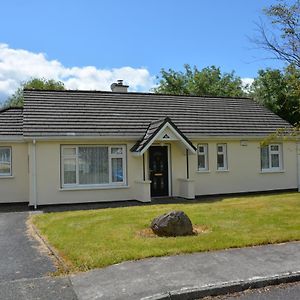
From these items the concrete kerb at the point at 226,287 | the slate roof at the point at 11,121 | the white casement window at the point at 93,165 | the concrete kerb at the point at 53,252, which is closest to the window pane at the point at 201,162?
the white casement window at the point at 93,165

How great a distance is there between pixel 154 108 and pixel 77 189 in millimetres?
6451

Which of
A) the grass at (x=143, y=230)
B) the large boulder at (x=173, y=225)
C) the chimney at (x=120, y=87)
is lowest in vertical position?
the grass at (x=143, y=230)

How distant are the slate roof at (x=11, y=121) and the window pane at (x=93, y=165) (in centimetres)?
286

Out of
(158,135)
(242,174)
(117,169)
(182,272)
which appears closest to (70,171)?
(117,169)

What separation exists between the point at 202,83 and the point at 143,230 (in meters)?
37.2

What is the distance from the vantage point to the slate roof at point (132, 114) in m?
18.2

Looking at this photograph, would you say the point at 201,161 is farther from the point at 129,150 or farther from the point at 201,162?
the point at 129,150

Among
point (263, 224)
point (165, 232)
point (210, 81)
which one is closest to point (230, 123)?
point (263, 224)

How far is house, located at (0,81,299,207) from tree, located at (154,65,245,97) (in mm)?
23272

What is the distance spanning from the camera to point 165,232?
988 centimetres

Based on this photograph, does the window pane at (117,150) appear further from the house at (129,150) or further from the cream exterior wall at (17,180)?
the cream exterior wall at (17,180)

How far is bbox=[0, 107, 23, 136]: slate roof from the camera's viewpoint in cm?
1794

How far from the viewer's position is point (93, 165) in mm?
18297

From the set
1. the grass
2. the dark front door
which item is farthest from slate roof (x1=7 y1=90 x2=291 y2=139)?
the grass
